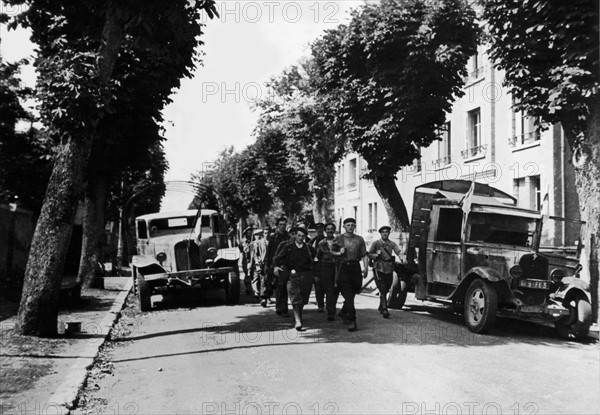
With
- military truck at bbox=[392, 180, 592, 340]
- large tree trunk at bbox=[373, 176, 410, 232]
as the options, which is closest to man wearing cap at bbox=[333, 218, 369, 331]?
military truck at bbox=[392, 180, 592, 340]

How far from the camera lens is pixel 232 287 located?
45.8ft

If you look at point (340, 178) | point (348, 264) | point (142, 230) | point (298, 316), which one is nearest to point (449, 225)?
point (348, 264)

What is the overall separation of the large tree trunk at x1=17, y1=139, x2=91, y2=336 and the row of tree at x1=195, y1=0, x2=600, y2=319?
7.94m

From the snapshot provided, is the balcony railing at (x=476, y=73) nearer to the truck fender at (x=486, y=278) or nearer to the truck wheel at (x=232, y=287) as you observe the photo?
the truck wheel at (x=232, y=287)

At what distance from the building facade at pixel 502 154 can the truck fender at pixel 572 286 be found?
6705 millimetres

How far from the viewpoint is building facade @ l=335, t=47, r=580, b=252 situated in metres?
18.7

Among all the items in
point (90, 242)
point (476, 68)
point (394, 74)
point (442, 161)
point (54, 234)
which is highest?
point (476, 68)

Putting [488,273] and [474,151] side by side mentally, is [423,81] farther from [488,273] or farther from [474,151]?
[488,273]

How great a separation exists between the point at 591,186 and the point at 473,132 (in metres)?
15.2

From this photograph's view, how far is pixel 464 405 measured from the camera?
18.0 ft

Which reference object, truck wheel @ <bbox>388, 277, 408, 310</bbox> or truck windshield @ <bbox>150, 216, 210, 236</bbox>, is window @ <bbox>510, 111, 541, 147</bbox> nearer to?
truck wheel @ <bbox>388, 277, 408, 310</bbox>

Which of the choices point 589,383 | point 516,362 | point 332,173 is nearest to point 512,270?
point 516,362

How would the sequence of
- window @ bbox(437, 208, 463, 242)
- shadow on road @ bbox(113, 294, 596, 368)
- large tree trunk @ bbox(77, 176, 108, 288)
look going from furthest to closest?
large tree trunk @ bbox(77, 176, 108, 288) < window @ bbox(437, 208, 463, 242) < shadow on road @ bbox(113, 294, 596, 368)

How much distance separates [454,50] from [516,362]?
11.5m
